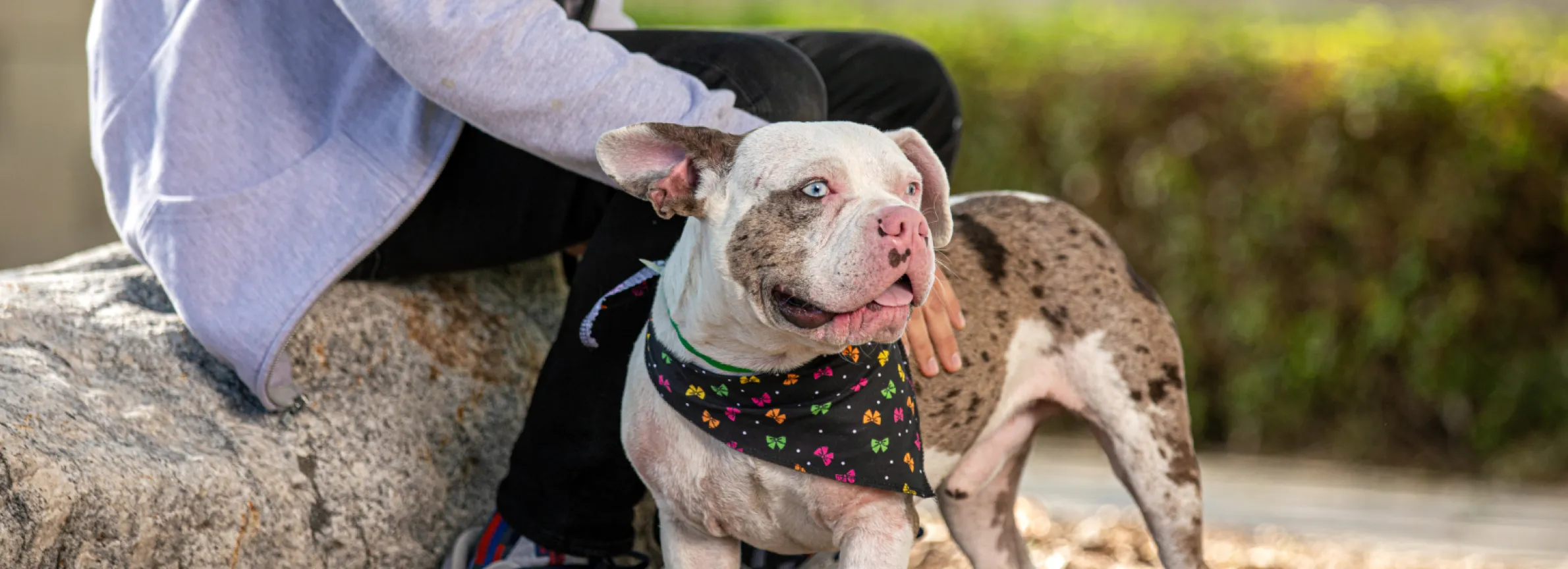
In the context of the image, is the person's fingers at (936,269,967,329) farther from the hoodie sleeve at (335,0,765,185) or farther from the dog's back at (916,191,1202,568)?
the hoodie sleeve at (335,0,765,185)

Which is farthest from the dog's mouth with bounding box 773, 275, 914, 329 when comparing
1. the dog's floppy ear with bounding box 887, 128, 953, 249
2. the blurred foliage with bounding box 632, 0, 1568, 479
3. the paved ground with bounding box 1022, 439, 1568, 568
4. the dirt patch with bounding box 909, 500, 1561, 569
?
the blurred foliage with bounding box 632, 0, 1568, 479

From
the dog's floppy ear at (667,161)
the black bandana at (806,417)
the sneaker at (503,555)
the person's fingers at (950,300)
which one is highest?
the dog's floppy ear at (667,161)

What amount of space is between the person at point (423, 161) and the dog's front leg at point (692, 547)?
13.3 inches

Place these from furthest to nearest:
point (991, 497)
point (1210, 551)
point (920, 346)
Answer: point (1210, 551)
point (991, 497)
point (920, 346)

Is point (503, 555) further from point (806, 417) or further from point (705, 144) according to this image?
point (705, 144)

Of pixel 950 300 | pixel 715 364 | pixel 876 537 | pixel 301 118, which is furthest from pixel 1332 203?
pixel 301 118

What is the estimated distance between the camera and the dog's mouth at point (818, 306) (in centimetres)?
217

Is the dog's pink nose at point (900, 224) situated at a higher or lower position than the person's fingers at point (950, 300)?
higher

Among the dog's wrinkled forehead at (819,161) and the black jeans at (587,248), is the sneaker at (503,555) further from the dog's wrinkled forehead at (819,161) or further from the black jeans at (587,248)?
the dog's wrinkled forehead at (819,161)

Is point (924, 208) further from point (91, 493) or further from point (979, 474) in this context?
point (91, 493)

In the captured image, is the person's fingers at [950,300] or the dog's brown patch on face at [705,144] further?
the person's fingers at [950,300]

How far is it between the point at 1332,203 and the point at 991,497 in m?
3.48

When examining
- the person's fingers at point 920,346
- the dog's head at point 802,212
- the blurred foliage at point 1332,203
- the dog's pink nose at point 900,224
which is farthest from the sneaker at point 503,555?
the blurred foliage at point 1332,203

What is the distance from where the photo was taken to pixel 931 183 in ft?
8.31
